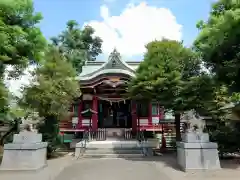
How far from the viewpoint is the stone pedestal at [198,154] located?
891 centimetres

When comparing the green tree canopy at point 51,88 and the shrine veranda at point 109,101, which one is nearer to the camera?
the green tree canopy at point 51,88

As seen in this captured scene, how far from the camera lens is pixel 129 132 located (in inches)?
714

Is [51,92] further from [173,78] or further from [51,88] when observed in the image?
[173,78]

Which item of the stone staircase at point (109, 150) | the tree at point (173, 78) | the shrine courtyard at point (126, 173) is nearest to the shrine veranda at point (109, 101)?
the stone staircase at point (109, 150)

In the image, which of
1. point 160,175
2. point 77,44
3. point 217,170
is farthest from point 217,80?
point 77,44

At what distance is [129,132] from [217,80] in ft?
29.5

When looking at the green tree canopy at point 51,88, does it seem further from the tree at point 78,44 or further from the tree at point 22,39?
the tree at point 78,44

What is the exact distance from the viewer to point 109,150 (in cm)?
1421

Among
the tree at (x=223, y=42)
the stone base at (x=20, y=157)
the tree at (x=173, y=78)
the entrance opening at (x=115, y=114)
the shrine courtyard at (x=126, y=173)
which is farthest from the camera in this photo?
the entrance opening at (x=115, y=114)

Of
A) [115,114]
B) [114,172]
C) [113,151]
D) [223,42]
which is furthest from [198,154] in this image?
A: [115,114]

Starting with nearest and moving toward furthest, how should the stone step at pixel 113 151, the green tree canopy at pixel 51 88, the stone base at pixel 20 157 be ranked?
the stone base at pixel 20 157, the green tree canopy at pixel 51 88, the stone step at pixel 113 151

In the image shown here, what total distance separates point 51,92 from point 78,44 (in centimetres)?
2639

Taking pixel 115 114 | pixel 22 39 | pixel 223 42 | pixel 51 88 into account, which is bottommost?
pixel 115 114

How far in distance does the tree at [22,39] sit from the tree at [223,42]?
278 inches
